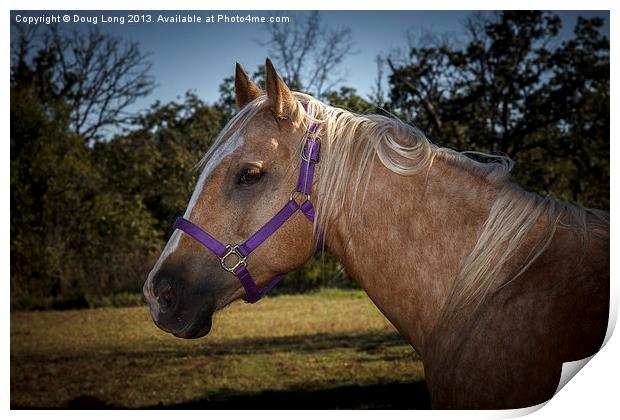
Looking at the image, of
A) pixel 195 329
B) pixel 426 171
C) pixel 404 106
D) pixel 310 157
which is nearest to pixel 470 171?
pixel 426 171

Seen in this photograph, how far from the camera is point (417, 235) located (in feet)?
4.73

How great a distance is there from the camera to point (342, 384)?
440 centimetres

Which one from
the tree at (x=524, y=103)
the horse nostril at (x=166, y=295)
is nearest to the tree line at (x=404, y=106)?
the tree at (x=524, y=103)

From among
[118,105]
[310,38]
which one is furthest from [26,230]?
[310,38]

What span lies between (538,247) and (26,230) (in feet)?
20.0

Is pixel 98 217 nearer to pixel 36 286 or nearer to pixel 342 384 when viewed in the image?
pixel 36 286

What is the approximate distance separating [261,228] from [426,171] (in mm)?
529

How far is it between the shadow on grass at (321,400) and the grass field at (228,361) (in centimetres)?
1

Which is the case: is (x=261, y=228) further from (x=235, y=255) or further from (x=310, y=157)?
(x=310, y=157)

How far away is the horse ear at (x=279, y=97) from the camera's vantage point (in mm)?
1449

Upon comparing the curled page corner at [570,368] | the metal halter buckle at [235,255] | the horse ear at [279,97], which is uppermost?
the horse ear at [279,97]

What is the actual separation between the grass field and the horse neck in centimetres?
154

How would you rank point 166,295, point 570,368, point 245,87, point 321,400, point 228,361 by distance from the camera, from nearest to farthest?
point 570,368, point 166,295, point 245,87, point 321,400, point 228,361

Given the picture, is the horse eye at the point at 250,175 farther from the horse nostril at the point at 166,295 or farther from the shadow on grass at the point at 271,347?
the shadow on grass at the point at 271,347
